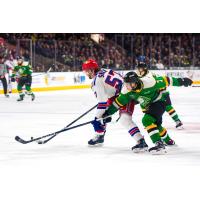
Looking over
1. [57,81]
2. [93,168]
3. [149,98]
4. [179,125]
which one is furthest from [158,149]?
[57,81]

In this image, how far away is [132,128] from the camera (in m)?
5.75

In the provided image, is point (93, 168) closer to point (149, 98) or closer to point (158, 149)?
point (158, 149)

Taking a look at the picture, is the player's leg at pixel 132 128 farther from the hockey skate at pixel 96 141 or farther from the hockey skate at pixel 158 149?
the hockey skate at pixel 96 141

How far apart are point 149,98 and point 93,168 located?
3.38 ft

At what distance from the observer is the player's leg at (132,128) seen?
18.8ft

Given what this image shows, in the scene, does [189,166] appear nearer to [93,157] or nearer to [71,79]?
[93,157]

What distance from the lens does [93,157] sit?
5.52 meters

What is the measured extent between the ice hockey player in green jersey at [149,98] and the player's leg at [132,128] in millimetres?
100

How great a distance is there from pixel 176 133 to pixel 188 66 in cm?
1564

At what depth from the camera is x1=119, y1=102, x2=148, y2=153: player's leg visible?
572cm

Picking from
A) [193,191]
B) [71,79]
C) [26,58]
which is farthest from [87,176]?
[71,79]

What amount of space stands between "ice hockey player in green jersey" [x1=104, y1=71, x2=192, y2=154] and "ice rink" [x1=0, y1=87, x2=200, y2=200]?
0.64 feet

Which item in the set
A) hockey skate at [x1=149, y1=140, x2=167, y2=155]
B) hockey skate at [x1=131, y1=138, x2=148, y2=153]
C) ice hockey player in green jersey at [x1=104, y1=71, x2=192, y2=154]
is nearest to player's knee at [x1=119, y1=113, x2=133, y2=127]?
ice hockey player in green jersey at [x1=104, y1=71, x2=192, y2=154]

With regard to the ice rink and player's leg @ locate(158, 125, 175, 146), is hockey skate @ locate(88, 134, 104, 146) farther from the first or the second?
player's leg @ locate(158, 125, 175, 146)
